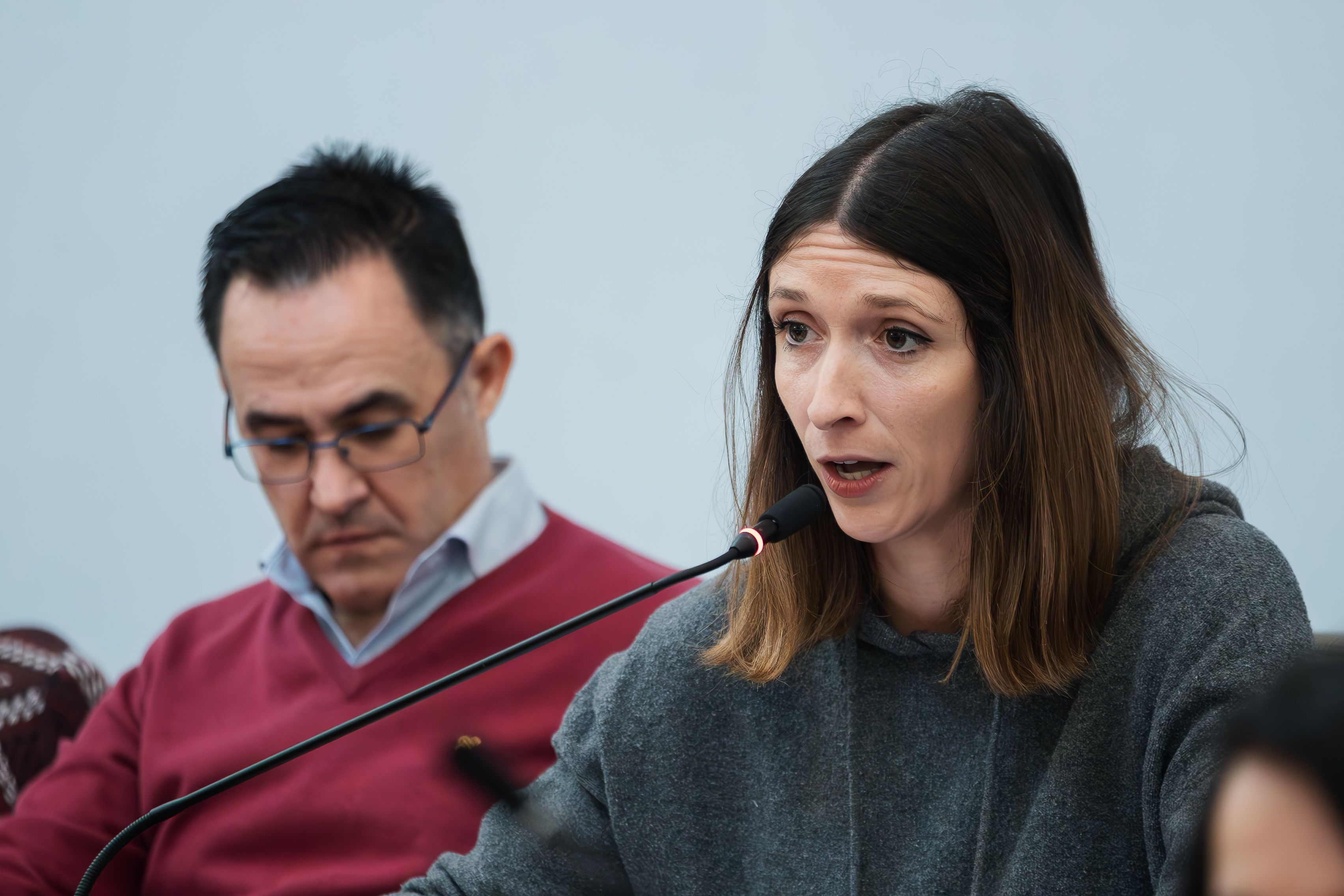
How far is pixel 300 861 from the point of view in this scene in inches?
63.8

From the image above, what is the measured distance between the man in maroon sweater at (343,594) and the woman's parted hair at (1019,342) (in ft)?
2.26

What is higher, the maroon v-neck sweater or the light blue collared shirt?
the light blue collared shirt

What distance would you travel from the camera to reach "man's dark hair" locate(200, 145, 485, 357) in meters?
1.78

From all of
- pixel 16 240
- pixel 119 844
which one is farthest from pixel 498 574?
pixel 16 240

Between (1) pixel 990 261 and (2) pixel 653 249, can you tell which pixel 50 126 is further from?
(1) pixel 990 261

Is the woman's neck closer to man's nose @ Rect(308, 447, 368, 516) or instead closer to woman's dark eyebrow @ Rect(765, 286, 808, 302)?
woman's dark eyebrow @ Rect(765, 286, 808, 302)

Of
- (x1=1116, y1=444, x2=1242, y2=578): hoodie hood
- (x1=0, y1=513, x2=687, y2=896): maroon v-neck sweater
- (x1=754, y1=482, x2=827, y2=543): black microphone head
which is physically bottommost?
(x1=0, y1=513, x2=687, y2=896): maroon v-neck sweater

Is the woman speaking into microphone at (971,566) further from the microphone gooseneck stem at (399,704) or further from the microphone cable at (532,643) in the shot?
the microphone gooseneck stem at (399,704)

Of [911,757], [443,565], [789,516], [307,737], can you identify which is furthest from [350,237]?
[911,757]

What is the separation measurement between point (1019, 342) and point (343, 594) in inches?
41.6

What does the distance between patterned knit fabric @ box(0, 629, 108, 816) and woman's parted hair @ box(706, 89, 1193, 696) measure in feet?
4.53

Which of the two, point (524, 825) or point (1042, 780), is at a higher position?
point (1042, 780)

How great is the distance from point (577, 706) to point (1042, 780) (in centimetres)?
51

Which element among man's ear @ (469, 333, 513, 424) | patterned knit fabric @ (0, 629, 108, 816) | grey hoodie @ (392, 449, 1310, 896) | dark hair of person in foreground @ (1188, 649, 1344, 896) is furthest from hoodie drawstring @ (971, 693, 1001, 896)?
patterned knit fabric @ (0, 629, 108, 816)
